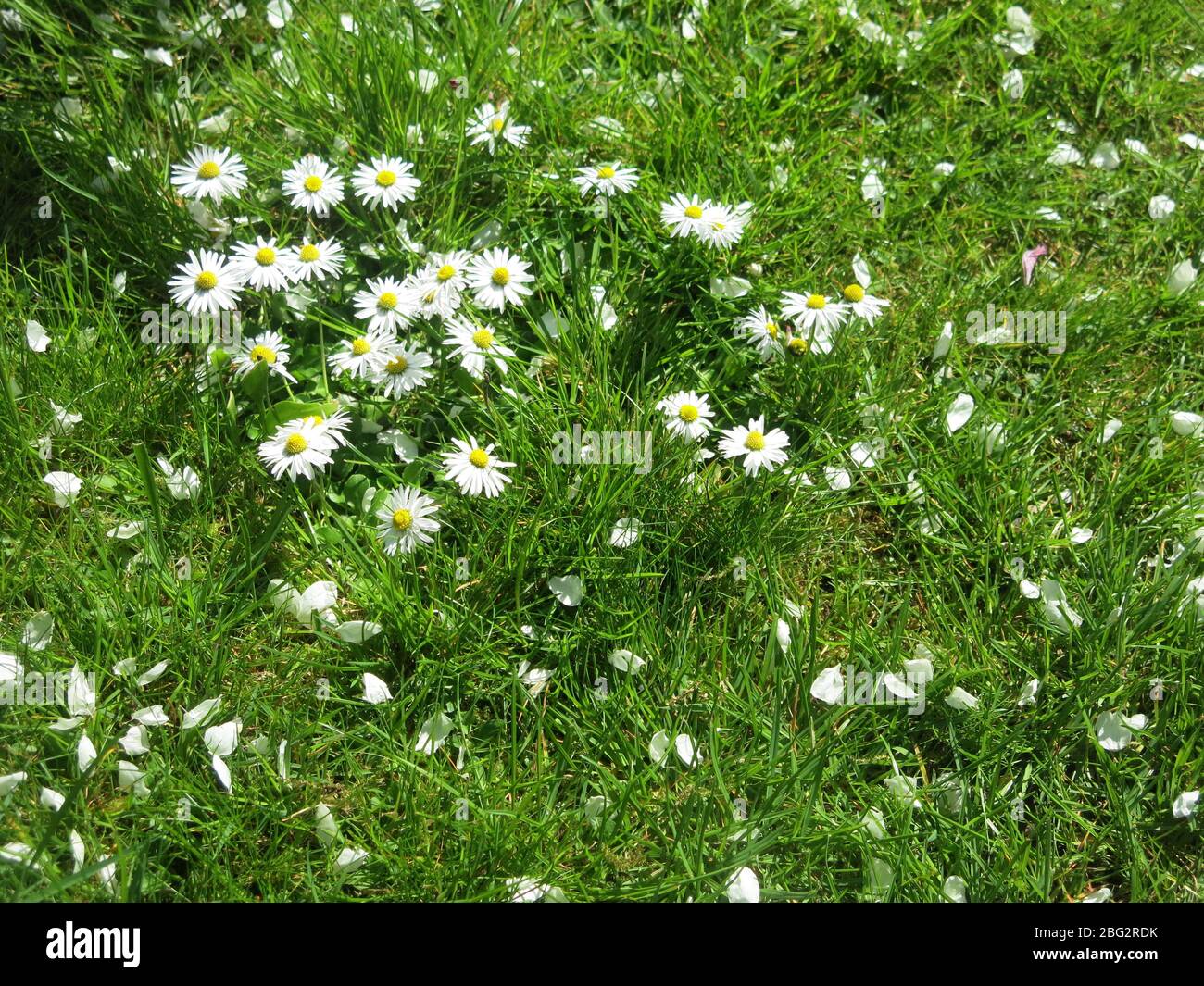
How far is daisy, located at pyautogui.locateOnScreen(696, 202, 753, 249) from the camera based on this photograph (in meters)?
2.78

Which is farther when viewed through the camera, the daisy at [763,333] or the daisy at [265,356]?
the daisy at [763,333]

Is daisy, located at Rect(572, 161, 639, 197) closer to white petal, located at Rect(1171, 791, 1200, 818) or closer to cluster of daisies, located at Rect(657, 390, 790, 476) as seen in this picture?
cluster of daisies, located at Rect(657, 390, 790, 476)

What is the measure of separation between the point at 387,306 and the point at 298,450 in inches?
18.0

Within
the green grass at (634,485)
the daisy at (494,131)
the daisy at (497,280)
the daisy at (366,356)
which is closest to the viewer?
the green grass at (634,485)

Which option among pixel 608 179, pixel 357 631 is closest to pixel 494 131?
pixel 608 179

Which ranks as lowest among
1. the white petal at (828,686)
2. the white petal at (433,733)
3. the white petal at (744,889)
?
the white petal at (744,889)

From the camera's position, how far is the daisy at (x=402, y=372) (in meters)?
2.55

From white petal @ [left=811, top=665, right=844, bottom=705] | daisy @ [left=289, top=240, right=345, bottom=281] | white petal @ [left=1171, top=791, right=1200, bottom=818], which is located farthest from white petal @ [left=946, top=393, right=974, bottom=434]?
daisy @ [left=289, top=240, right=345, bottom=281]

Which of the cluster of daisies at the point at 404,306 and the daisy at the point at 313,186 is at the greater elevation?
the daisy at the point at 313,186

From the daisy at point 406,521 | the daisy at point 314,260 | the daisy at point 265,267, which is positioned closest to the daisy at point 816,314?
the daisy at point 406,521

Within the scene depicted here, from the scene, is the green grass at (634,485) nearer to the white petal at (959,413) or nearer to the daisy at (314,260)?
the white petal at (959,413)

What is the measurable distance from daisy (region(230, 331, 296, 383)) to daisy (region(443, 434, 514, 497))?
0.50 m

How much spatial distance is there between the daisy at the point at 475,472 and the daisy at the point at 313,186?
80cm
